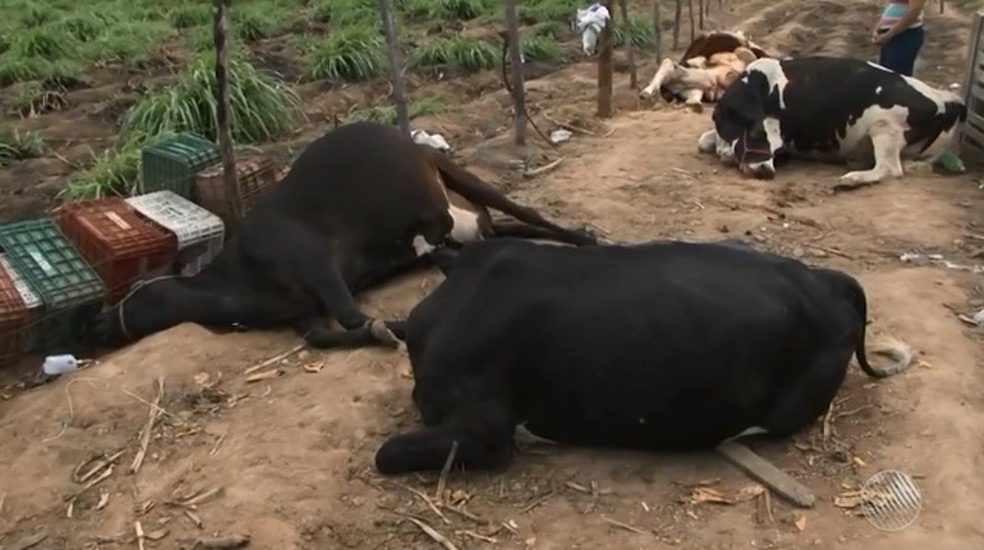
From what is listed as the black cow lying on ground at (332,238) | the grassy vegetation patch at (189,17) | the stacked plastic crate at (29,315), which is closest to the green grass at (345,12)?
the grassy vegetation patch at (189,17)

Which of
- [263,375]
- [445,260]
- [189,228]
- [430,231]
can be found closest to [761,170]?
[430,231]

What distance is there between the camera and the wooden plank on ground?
314 cm

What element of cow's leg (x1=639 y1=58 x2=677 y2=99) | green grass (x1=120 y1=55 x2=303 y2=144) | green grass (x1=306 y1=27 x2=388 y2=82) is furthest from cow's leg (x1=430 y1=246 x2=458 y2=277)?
green grass (x1=306 y1=27 x2=388 y2=82)

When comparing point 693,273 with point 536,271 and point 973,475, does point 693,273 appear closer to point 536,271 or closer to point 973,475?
point 536,271

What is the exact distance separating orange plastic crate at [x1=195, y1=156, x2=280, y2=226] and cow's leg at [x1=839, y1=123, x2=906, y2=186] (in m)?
3.09

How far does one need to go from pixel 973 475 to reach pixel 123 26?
10.5 m

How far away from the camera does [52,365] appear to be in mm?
4586

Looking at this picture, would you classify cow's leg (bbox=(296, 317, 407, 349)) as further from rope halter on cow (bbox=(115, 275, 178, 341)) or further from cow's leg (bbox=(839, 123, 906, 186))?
cow's leg (bbox=(839, 123, 906, 186))

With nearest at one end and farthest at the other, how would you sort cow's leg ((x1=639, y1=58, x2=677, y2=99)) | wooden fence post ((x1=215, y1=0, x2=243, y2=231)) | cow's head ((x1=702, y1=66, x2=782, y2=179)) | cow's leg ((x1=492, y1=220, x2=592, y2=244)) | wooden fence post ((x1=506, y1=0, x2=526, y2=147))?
wooden fence post ((x1=215, y1=0, x2=243, y2=231)) → cow's leg ((x1=492, y1=220, x2=592, y2=244)) → cow's head ((x1=702, y1=66, x2=782, y2=179)) → wooden fence post ((x1=506, y1=0, x2=526, y2=147)) → cow's leg ((x1=639, y1=58, x2=677, y2=99))

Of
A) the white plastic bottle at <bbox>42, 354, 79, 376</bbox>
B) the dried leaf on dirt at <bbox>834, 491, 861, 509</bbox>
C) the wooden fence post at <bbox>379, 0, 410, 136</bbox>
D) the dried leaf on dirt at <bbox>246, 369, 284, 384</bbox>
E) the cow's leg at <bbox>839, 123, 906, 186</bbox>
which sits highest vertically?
the wooden fence post at <bbox>379, 0, 410, 136</bbox>

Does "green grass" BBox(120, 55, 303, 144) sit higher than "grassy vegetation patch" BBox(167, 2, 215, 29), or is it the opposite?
"green grass" BBox(120, 55, 303, 144)

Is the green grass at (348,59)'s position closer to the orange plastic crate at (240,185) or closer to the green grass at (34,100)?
the green grass at (34,100)

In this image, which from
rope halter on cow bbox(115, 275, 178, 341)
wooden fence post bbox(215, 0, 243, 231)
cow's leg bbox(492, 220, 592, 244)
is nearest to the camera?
rope halter on cow bbox(115, 275, 178, 341)

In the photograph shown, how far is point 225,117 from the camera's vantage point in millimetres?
5320
